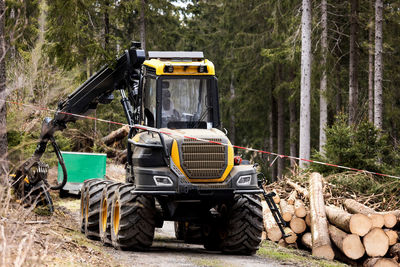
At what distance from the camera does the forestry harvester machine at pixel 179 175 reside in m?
10.2

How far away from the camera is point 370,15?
26156mm

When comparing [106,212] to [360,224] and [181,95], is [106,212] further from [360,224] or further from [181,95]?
[360,224]

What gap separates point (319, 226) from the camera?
13047 millimetres

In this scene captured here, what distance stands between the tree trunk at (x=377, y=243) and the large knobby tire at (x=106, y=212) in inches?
198

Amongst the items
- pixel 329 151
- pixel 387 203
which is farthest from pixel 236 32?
pixel 387 203

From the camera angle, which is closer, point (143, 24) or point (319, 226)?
point (319, 226)

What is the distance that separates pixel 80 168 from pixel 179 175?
1097 cm

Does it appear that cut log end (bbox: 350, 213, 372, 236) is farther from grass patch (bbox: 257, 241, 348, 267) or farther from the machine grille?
the machine grille

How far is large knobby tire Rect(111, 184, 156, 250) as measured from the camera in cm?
1029

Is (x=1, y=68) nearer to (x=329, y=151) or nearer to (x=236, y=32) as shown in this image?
(x=329, y=151)

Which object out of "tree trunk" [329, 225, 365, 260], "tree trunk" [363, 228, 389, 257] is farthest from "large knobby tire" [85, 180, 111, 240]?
"tree trunk" [363, 228, 389, 257]

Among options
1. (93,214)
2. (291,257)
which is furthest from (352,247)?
(93,214)

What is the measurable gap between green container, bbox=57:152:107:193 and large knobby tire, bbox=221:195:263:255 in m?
10.3

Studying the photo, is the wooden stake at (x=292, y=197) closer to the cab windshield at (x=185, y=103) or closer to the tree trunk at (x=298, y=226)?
the tree trunk at (x=298, y=226)
